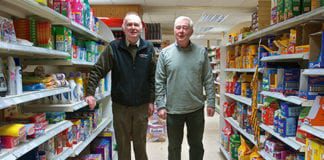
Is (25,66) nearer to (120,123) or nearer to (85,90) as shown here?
(85,90)

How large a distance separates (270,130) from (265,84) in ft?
1.43

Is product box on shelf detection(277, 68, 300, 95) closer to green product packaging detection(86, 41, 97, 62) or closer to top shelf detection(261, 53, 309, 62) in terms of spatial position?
top shelf detection(261, 53, 309, 62)

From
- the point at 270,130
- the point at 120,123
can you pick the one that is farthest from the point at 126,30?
the point at 270,130

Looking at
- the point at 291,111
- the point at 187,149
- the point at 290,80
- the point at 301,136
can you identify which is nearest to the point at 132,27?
the point at 290,80

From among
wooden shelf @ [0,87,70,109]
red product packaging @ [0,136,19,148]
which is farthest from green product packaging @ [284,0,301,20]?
red product packaging @ [0,136,19,148]

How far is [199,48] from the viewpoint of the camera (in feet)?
9.12

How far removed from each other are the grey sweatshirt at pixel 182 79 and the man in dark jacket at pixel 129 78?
15 centimetres

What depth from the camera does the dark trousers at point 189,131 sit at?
276cm

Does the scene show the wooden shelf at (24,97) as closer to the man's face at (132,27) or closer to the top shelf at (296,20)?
the man's face at (132,27)

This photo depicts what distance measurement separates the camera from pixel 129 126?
2.81 m

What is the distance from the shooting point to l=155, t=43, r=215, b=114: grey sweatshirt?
8.83ft

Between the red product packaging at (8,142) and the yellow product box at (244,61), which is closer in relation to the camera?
the red product packaging at (8,142)

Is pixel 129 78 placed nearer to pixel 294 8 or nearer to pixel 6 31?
pixel 6 31

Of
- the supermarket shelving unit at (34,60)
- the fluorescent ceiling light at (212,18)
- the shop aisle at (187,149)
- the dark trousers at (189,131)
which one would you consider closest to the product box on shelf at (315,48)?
the dark trousers at (189,131)
